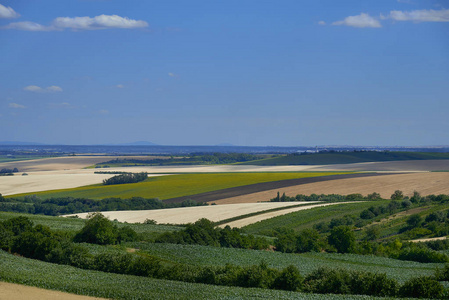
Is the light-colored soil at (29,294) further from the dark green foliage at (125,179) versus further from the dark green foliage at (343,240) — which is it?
the dark green foliage at (125,179)

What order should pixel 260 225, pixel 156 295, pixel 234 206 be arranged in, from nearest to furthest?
1. pixel 156 295
2. pixel 260 225
3. pixel 234 206

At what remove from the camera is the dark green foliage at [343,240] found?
54188 millimetres

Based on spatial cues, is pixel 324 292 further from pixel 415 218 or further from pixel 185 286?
A: pixel 415 218

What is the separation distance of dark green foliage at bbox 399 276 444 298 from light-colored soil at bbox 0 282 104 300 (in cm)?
1749

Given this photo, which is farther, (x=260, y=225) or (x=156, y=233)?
(x=260, y=225)

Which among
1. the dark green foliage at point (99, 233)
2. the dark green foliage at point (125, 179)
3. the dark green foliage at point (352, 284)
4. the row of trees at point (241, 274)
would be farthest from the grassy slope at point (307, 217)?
the dark green foliage at point (125, 179)

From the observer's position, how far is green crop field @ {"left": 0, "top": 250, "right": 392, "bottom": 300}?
92.8 feet

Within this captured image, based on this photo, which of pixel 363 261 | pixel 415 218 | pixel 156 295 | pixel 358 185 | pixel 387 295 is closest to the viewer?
pixel 156 295

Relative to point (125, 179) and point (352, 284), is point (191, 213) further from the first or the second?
point (125, 179)

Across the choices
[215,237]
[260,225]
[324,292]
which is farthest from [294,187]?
[324,292]

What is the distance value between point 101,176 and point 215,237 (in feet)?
299

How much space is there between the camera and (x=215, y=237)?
174 ft

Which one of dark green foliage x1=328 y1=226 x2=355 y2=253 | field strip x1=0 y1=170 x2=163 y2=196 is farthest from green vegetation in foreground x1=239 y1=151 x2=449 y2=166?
dark green foliage x1=328 y1=226 x2=355 y2=253

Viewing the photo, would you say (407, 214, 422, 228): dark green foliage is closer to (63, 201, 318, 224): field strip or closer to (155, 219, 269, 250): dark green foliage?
(63, 201, 318, 224): field strip
